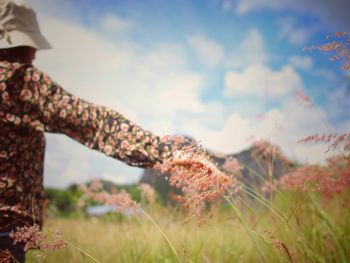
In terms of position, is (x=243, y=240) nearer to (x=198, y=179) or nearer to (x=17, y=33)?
(x=198, y=179)

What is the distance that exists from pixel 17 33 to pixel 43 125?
683mm

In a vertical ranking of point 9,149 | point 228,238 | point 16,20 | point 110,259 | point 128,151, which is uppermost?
point 16,20

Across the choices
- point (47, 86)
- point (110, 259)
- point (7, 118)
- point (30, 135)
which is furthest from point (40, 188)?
point (110, 259)

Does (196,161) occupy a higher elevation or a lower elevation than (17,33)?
lower

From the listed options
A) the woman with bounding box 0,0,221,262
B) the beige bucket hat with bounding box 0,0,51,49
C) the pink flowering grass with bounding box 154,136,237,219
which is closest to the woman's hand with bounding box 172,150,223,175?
the pink flowering grass with bounding box 154,136,237,219

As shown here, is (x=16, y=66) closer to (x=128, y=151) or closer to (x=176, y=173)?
(x=128, y=151)

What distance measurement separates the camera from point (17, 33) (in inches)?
88.5

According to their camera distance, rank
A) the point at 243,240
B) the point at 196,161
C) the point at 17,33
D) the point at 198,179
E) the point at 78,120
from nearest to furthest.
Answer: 1. the point at 198,179
2. the point at 196,161
3. the point at 78,120
4. the point at 17,33
5. the point at 243,240

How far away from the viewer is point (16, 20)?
227 centimetres

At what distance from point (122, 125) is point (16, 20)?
109cm

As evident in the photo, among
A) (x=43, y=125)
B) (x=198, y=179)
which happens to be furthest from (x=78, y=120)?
(x=198, y=179)

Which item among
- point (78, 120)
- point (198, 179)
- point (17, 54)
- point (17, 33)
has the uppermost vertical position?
point (17, 33)

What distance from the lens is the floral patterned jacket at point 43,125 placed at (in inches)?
76.2

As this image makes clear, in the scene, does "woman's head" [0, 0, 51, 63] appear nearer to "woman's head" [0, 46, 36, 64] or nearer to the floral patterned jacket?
"woman's head" [0, 46, 36, 64]
